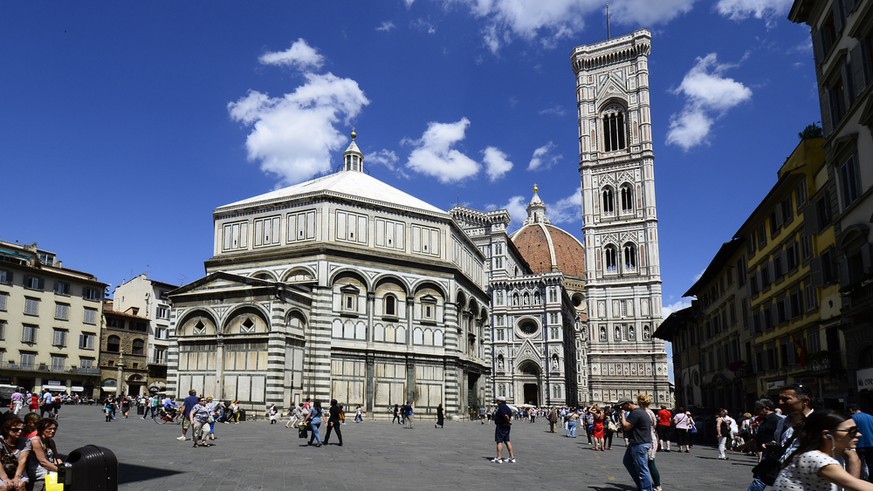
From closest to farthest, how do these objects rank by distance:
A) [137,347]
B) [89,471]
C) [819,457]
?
[819,457]
[89,471]
[137,347]

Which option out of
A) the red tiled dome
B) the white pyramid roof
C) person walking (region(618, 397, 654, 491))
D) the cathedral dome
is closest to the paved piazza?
person walking (region(618, 397, 654, 491))

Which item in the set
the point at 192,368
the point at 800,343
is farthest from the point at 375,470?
the point at 192,368

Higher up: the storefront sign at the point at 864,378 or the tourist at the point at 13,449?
the storefront sign at the point at 864,378

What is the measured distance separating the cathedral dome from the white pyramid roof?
85.1 meters

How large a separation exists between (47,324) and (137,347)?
10.7 metres

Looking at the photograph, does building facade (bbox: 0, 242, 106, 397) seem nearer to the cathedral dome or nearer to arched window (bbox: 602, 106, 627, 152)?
arched window (bbox: 602, 106, 627, 152)

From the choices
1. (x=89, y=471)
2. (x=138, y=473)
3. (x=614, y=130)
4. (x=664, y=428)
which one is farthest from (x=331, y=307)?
(x=614, y=130)

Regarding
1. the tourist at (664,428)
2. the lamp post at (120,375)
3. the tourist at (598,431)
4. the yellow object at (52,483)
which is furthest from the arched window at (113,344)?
the yellow object at (52,483)

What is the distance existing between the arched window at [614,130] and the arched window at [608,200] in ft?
19.1

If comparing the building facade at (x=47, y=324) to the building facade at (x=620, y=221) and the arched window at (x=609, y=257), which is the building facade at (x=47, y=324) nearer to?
the building facade at (x=620, y=221)

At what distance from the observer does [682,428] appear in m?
23.0

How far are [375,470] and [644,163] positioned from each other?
84430mm

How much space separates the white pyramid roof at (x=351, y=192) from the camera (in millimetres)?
45625

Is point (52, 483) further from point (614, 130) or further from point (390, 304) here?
point (614, 130)
